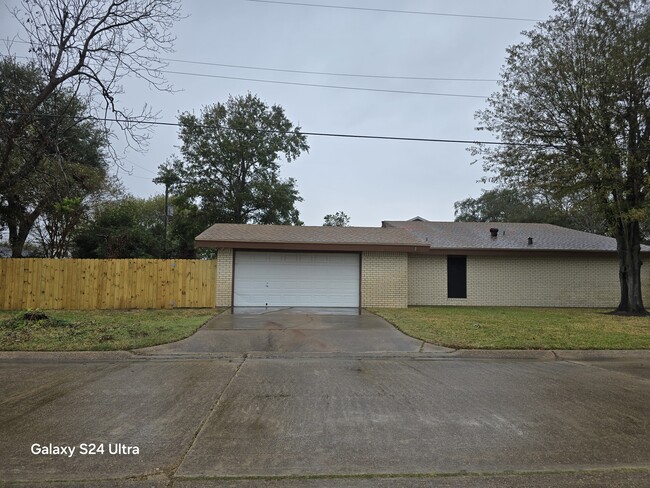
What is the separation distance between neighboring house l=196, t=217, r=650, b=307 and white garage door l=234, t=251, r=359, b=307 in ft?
0.13

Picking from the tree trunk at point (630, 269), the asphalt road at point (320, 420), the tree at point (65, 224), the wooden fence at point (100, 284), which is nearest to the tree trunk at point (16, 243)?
the tree at point (65, 224)

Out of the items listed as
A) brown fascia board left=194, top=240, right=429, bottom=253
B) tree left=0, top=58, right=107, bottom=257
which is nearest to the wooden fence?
brown fascia board left=194, top=240, right=429, bottom=253

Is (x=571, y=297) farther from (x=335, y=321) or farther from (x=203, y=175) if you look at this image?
(x=203, y=175)

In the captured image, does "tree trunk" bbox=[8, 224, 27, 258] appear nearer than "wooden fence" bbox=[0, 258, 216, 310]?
No

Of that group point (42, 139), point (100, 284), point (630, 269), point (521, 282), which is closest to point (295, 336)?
point (100, 284)

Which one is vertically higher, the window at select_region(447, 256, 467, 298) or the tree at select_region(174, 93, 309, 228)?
the tree at select_region(174, 93, 309, 228)

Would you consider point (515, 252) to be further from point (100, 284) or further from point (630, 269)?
point (100, 284)

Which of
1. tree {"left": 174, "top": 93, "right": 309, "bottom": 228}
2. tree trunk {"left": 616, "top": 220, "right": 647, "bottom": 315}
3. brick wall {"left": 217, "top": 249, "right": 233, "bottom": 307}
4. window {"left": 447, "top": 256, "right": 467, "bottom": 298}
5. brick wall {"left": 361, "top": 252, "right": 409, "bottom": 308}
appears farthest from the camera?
tree {"left": 174, "top": 93, "right": 309, "bottom": 228}

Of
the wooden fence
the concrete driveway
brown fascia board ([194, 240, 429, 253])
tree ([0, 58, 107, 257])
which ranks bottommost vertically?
the concrete driveway

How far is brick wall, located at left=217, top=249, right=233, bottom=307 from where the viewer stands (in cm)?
1605

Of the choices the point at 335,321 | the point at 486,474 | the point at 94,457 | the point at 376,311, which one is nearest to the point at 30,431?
the point at 94,457

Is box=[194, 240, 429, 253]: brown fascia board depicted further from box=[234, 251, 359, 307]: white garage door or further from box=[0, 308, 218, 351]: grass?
box=[0, 308, 218, 351]: grass

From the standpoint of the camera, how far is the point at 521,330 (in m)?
11.0

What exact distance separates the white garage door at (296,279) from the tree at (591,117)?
25.8 feet
